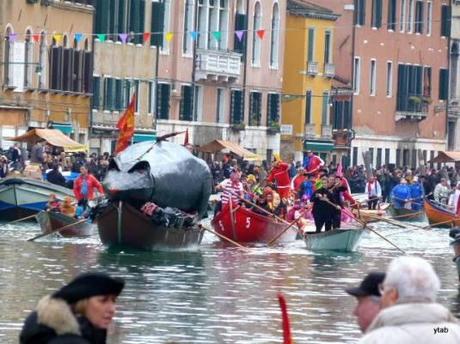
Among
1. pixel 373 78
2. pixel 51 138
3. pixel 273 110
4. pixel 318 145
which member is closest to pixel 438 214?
pixel 51 138

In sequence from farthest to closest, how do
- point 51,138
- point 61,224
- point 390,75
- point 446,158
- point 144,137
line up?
point 390,75, point 446,158, point 144,137, point 51,138, point 61,224

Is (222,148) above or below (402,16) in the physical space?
below

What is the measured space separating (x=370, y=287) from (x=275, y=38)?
2910 inches

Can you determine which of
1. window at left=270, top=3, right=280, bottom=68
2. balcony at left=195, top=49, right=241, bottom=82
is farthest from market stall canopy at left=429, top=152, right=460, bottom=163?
balcony at left=195, top=49, right=241, bottom=82

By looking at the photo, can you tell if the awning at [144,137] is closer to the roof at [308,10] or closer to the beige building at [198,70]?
the beige building at [198,70]

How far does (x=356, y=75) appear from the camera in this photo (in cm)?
9231

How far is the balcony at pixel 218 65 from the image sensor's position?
7688 cm

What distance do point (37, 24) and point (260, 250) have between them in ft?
90.4

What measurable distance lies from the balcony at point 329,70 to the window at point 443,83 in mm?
12288

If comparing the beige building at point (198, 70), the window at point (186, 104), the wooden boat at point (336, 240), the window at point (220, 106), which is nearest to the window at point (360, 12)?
the beige building at point (198, 70)

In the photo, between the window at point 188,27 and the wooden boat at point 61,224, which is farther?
the window at point 188,27

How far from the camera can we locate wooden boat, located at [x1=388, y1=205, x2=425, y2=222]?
58250 millimetres

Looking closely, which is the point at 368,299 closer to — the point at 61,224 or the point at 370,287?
the point at 370,287

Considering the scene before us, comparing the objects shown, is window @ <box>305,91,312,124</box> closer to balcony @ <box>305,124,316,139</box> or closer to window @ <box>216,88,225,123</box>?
Result: balcony @ <box>305,124,316,139</box>
